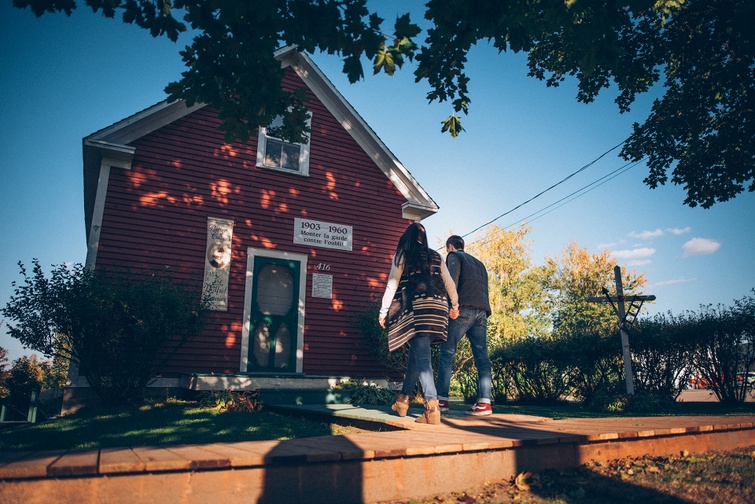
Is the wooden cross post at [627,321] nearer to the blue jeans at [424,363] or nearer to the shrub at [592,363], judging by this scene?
the shrub at [592,363]

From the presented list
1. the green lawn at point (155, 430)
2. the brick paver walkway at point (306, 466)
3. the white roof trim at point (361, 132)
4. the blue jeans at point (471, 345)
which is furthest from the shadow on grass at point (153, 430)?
the white roof trim at point (361, 132)

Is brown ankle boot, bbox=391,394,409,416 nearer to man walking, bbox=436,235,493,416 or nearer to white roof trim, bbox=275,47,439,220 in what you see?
man walking, bbox=436,235,493,416

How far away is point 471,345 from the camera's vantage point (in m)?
5.29

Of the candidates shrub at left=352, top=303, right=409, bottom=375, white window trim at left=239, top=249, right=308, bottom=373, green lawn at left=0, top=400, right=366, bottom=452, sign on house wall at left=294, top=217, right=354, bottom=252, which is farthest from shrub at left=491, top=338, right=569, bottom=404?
green lawn at left=0, top=400, right=366, bottom=452

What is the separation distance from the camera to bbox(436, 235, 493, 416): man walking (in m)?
5.31

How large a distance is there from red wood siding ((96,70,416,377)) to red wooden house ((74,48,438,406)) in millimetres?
24

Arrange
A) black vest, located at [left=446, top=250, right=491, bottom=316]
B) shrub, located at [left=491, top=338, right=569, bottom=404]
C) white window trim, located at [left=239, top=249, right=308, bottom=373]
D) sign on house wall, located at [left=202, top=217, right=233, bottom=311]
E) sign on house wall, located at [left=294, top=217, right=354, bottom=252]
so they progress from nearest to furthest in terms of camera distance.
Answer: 1. black vest, located at [left=446, top=250, right=491, bottom=316]
2. sign on house wall, located at [left=202, top=217, right=233, bottom=311]
3. white window trim, located at [left=239, top=249, right=308, bottom=373]
4. sign on house wall, located at [left=294, top=217, right=354, bottom=252]
5. shrub, located at [left=491, top=338, right=569, bottom=404]

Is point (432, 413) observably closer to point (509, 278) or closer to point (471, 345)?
point (471, 345)

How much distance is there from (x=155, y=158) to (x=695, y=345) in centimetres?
1295

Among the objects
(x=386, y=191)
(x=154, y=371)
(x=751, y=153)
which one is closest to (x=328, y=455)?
(x=154, y=371)

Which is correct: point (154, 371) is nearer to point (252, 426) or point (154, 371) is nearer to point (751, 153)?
point (252, 426)

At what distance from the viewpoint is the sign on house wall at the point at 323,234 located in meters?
10.8

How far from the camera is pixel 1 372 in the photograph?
611 inches

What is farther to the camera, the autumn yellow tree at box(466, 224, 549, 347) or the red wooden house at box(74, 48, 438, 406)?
the autumn yellow tree at box(466, 224, 549, 347)
